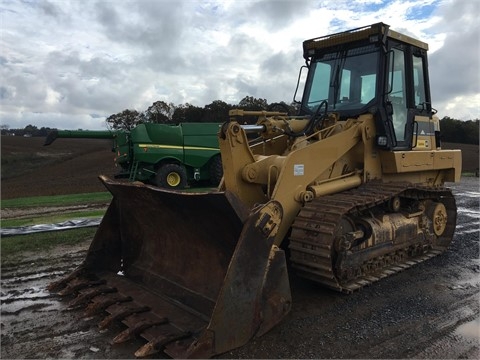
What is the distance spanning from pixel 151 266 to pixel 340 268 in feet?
7.07

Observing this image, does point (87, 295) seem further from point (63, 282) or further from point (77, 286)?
point (63, 282)

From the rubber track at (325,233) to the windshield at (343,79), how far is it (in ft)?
4.72

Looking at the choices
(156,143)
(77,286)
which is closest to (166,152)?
(156,143)

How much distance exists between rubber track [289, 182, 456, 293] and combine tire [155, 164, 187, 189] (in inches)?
389

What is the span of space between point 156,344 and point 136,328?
34cm

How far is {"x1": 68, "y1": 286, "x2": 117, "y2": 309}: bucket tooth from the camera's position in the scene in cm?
474

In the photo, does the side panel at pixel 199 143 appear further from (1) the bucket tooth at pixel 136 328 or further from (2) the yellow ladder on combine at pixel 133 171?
(1) the bucket tooth at pixel 136 328

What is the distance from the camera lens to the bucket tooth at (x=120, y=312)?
4168 millimetres

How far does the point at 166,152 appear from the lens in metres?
15.0

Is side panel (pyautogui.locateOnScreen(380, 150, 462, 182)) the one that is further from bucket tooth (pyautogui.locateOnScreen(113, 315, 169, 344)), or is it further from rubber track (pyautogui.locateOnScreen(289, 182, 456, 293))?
bucket tooth (pyautogui.locateOnScreen(113, 315, 169, 344))

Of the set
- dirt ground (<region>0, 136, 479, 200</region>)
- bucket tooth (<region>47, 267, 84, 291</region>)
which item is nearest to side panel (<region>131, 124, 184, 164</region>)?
dirt ground (<region>0, 136, 479, 200</region>)

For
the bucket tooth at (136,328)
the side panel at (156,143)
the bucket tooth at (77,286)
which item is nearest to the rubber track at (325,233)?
the bucket tooth at (136,328)

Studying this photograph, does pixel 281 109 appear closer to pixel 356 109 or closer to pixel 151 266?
pixel 356 109

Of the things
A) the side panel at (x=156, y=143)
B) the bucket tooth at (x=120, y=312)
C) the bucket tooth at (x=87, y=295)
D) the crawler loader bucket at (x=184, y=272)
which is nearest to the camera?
the crawler loader bucket at (x=184, y=272)
